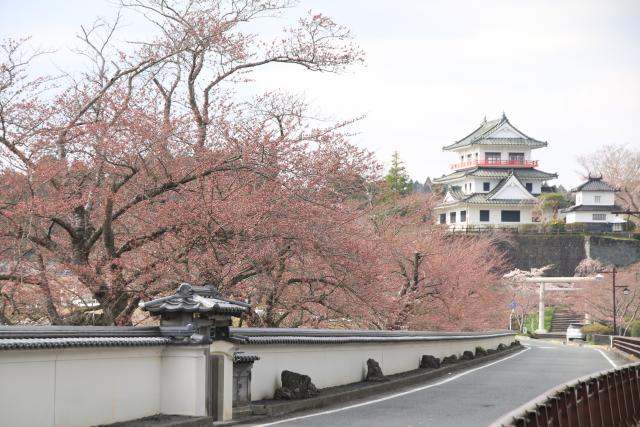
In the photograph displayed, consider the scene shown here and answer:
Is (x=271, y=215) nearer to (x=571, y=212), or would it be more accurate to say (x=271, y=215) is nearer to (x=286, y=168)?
(x=286, y=168)

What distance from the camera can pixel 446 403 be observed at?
17109 millimetres

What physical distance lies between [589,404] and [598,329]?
2723 inches

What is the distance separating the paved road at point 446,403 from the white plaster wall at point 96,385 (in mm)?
1603

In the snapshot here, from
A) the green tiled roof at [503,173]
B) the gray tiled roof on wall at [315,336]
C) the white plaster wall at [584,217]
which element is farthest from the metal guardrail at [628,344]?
the white plaster wall at [584,217]

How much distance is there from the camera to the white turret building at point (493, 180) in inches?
4065

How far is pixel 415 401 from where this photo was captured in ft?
57.2

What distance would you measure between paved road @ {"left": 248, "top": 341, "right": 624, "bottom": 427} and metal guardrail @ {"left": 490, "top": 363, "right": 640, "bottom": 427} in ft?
6.60

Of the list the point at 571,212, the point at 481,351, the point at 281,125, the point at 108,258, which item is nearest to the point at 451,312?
the point at 481,351

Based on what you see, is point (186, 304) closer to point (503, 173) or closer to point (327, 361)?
point (327, 361)

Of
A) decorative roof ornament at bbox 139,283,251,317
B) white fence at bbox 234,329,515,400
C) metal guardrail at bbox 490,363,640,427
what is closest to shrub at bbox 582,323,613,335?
white fence at bbox 234,329,515,400

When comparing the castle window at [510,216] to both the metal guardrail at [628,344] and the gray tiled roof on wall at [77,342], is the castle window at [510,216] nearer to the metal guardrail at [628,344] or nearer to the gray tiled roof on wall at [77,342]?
the metal guardrail at [628,344]

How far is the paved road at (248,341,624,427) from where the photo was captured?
45.2ft

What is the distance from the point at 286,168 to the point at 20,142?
5004 millimetres

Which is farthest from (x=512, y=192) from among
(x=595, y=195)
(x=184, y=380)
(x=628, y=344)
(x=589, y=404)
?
(x=589, y=404)
